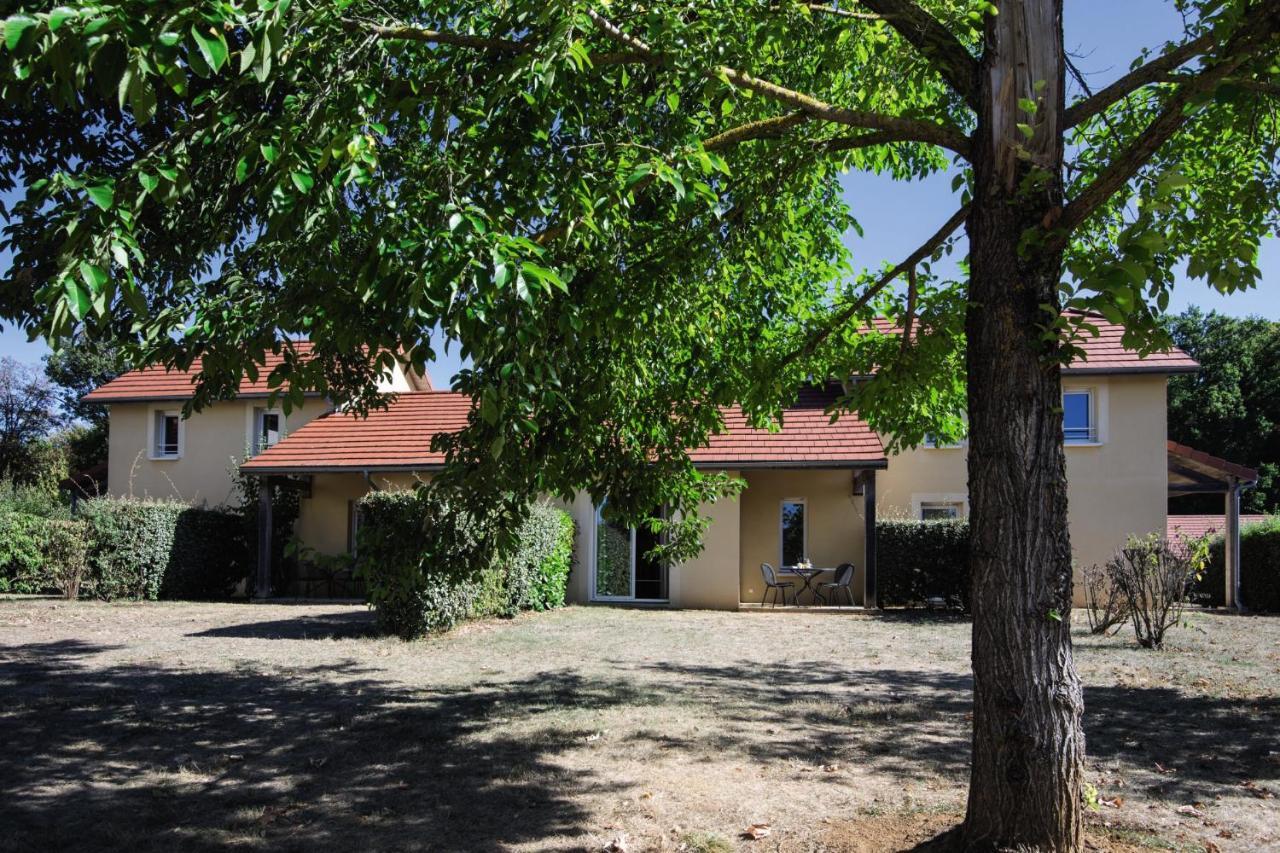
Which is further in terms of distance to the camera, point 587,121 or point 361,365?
point 361,365

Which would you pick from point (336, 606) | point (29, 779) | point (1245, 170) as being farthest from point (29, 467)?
point (1245, 170)

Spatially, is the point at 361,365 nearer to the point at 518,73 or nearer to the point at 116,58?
the point at 518,73

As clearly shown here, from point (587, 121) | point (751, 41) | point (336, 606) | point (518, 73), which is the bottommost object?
point (336, 606)

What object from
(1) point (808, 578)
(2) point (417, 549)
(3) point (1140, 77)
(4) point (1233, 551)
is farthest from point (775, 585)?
(3) point (1140, 77)

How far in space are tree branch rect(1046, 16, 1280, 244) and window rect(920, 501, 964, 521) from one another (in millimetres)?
16080

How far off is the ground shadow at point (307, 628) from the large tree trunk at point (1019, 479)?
35.0ft

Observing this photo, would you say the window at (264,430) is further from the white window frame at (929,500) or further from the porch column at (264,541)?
the white window frame at (929,500)

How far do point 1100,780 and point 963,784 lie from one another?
0.93m

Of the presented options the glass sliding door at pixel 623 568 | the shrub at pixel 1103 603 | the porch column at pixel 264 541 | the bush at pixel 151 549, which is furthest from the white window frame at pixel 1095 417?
the bush at pixel 151 549

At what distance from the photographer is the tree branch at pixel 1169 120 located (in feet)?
12.0

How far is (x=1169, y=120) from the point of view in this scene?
3.81 meters

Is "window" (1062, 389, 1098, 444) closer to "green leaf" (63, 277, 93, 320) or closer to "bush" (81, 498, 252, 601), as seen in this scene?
"bush" (81, 498, 252, 601)

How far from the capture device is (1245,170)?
18.9 feet

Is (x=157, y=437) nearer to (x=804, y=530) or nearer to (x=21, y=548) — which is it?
(x=21, y=548)
